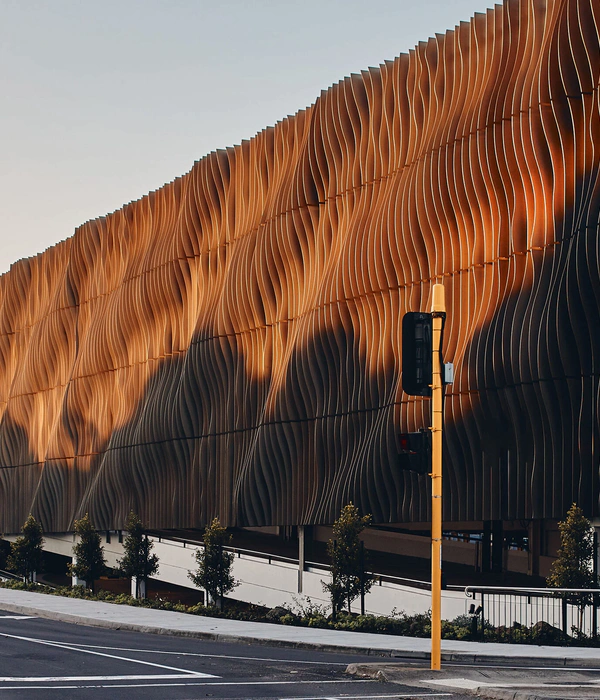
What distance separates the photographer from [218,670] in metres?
17.4

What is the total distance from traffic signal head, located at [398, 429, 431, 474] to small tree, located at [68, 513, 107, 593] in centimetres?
3138

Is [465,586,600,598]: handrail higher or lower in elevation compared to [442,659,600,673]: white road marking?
higher

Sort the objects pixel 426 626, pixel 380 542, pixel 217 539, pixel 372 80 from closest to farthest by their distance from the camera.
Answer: pixel 426 626
pixel 217 539
pixel 372 80
pixel 380 542

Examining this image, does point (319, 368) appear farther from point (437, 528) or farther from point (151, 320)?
point (437, 528)

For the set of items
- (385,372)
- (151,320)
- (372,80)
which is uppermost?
(372,80)

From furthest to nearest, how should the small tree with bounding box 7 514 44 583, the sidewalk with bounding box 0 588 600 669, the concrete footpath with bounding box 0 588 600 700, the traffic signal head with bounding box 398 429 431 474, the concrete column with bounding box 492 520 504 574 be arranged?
the small tree with bounding box 7 514 44 583
the concrete column with bounding box 492 520 504 574
the sidewalk with bounding box 0 588 600 669
the traffic signal head with bounding box 398 429 431 474
the concrete footpath with bounding box 0 588 600 700

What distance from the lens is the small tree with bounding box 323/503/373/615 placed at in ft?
98.9

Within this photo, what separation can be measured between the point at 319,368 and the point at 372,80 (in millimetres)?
9707

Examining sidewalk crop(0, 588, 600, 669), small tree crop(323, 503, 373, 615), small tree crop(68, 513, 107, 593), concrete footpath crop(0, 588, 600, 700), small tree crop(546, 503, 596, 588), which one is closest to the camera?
concrete footpath crop(0, 588, 600, 700)

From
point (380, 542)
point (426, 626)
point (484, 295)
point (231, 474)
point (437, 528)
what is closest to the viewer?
point (437, 528)

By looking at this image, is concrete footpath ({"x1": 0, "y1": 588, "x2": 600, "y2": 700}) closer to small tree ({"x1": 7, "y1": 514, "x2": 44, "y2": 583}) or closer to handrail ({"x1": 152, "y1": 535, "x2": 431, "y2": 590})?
handrail ({"x1": 152, "y1": 535, "x2": 431, "y2": 590})

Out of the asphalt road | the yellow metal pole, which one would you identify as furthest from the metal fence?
the yellow metal pole

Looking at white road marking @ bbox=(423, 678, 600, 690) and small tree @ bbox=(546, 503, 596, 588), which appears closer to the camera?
white road marking @ bbox=(423, 678, 600, 690)

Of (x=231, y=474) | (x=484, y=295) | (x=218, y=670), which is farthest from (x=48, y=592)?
(x=218, y=670)
